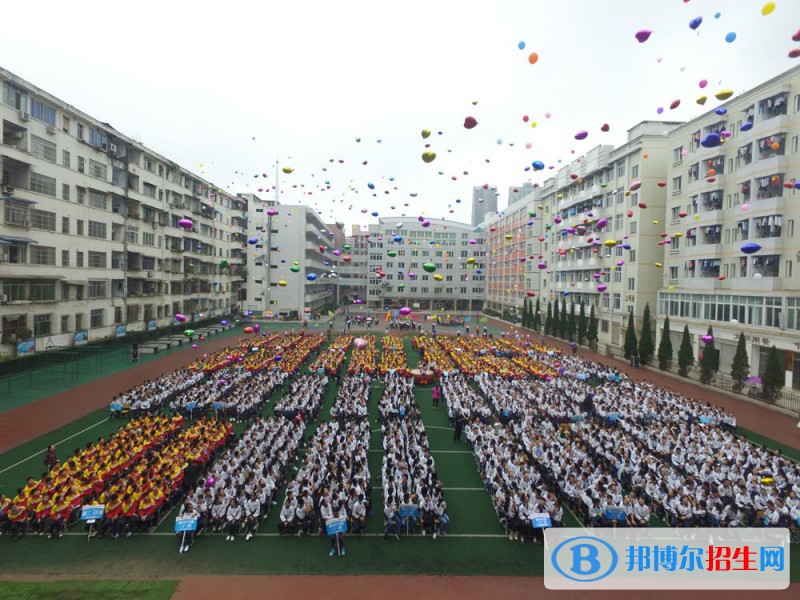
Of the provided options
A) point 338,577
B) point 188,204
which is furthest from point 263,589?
point 188,204

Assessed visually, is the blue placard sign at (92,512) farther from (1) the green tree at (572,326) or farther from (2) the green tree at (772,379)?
(1) the green tree at (572,326)

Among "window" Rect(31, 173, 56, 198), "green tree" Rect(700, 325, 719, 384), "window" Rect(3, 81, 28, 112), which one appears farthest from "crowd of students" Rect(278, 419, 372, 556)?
"window" Rect(3, 81, 28, 112)

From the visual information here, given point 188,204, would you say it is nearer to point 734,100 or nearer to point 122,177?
point 122,177

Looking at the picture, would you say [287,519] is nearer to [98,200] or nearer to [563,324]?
[98,200]

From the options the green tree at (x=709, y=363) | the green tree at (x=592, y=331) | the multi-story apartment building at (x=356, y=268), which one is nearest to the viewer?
the green tree at (x=709, y=363)

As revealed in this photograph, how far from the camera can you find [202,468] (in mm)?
13633

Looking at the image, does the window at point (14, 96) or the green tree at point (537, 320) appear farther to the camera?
→ the green tree at point (537, 320)

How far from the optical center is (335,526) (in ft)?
32.3

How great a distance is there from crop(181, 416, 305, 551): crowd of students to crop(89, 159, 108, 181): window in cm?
2922

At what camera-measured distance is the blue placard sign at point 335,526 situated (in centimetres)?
981

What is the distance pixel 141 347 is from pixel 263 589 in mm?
32252

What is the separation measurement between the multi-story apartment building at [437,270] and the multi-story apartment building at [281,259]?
22317 mm

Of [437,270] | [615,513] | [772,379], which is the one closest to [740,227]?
[772,379]

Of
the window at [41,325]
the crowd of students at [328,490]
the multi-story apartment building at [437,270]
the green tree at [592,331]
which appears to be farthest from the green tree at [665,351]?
the multi-story apartment building at [437,270]
